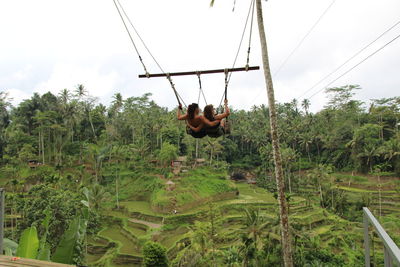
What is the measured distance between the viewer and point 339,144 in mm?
40938

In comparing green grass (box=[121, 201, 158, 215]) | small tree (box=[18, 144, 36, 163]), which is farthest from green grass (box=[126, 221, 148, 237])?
small tree (box=[18, 144, 36, 163])

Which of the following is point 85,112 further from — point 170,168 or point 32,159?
point 170,168

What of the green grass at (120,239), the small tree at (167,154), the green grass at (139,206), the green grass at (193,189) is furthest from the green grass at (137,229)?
the small tree at (167,154)

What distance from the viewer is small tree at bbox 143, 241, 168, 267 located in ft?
44.2

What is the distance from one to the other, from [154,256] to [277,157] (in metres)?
10.4

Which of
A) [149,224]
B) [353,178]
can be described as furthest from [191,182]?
[353,178]

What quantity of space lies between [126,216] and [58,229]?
443 inches

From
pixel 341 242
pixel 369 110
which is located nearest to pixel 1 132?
pixel 341 242

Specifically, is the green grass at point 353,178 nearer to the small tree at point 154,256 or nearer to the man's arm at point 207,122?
the small tree at point 154,256

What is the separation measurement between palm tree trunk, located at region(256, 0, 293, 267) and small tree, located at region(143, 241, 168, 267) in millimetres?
9432

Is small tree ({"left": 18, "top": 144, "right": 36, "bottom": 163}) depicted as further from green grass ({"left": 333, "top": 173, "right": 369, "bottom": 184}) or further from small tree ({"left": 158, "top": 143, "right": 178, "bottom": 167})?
green grass ({"left": 333, "top": 173, "right": 369, "bottom": 184})

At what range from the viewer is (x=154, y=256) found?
1349cm

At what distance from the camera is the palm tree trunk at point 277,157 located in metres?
5.67

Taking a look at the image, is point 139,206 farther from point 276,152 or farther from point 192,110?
point 192,110
